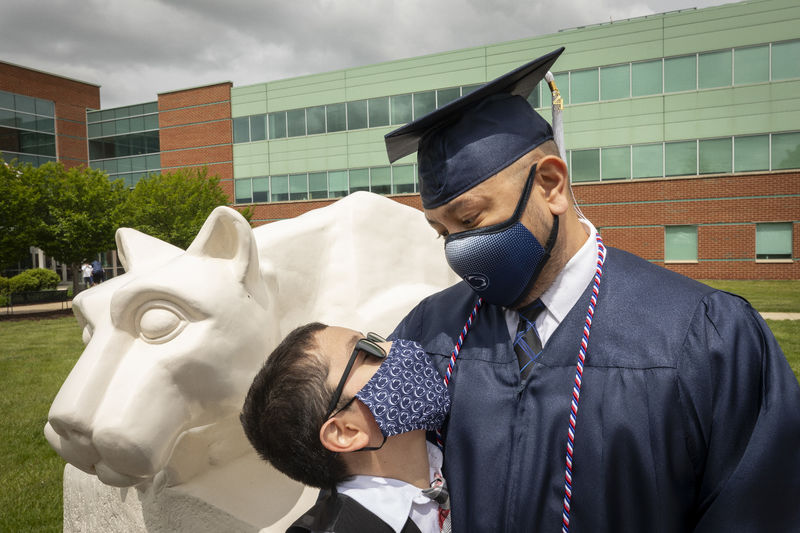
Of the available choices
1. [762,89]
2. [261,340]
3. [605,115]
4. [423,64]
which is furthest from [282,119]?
[261,340]

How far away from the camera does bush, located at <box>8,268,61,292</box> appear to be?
23930 millimetres

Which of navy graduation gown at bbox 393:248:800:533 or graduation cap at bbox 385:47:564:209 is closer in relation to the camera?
navy graduation gown at bbox 393:248:800:533

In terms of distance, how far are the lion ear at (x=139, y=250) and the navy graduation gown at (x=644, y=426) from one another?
1947 millimetres

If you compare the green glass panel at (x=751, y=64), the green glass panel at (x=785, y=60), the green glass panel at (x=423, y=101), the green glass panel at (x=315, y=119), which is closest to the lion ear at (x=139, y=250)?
the green glass panel at (x=423, y=101)

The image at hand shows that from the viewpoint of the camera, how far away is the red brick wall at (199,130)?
3253cm

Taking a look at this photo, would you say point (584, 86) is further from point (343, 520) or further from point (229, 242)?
point (343, 520)

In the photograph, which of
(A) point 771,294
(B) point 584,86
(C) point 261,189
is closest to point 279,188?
(C) point 261,189

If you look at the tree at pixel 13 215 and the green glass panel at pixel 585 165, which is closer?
the tree at pixel 13 215

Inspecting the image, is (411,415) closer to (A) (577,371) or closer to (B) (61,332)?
(A) (577,371)

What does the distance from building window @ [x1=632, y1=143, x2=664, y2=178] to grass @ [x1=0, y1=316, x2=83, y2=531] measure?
2305cm

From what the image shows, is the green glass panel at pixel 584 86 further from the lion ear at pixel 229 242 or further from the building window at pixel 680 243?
the lion ear at pixel 229 242

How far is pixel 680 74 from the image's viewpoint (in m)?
23.4

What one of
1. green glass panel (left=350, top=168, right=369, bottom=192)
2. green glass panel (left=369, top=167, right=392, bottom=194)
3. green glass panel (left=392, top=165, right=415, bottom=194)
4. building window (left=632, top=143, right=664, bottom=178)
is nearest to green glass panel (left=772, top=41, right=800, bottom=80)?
building window (left=632, top=143, right=664, bottom=178)

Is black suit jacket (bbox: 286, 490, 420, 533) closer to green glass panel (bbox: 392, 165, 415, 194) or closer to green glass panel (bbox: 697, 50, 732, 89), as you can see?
green glass panel (bbox: 392, 165, 415, 194)
